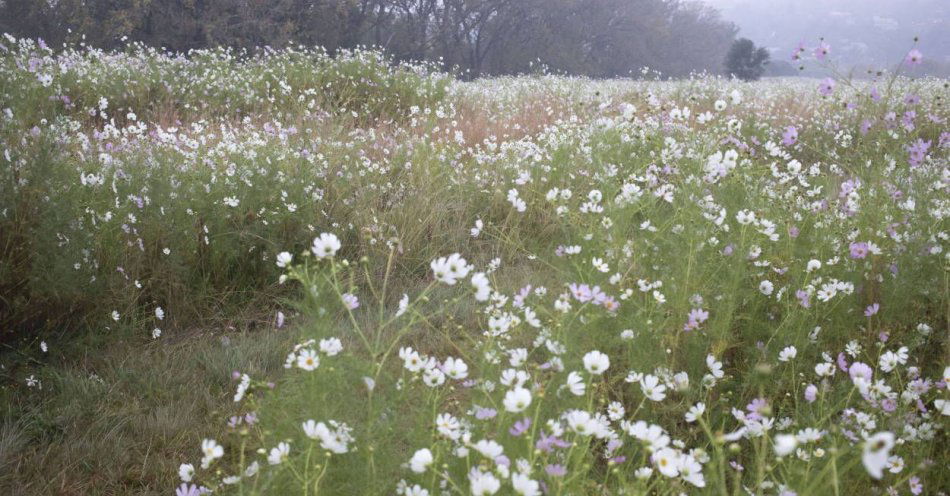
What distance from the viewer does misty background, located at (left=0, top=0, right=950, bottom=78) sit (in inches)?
657

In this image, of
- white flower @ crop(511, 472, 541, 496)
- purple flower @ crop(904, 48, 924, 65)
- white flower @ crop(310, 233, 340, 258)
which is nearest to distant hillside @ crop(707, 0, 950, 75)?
purple flower @ crop(904, 48, 924, 65)

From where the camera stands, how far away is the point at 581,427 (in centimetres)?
143

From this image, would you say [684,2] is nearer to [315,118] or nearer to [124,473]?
[315,118]

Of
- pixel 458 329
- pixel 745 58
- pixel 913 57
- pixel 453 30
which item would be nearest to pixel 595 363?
pixel 458 329

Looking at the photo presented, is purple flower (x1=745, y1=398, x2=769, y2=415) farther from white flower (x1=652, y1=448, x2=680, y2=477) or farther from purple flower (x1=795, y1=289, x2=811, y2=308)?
purple flower (x1=795, y1=289, x2=811, y2=308)

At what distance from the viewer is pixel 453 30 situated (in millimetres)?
28312

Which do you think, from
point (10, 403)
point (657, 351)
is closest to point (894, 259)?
point (657, 351)

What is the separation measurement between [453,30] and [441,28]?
25.4 inches

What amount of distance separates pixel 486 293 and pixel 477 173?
3435 millimetres

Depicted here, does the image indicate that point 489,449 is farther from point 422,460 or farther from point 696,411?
point 696,411

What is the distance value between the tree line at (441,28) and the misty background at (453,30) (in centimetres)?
4

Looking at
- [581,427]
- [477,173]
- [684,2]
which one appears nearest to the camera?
[581,427]

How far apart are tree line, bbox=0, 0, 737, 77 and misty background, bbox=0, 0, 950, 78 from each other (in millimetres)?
40

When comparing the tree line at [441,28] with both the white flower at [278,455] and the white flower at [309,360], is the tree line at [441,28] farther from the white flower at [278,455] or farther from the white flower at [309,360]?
the white flower at [278,455]
